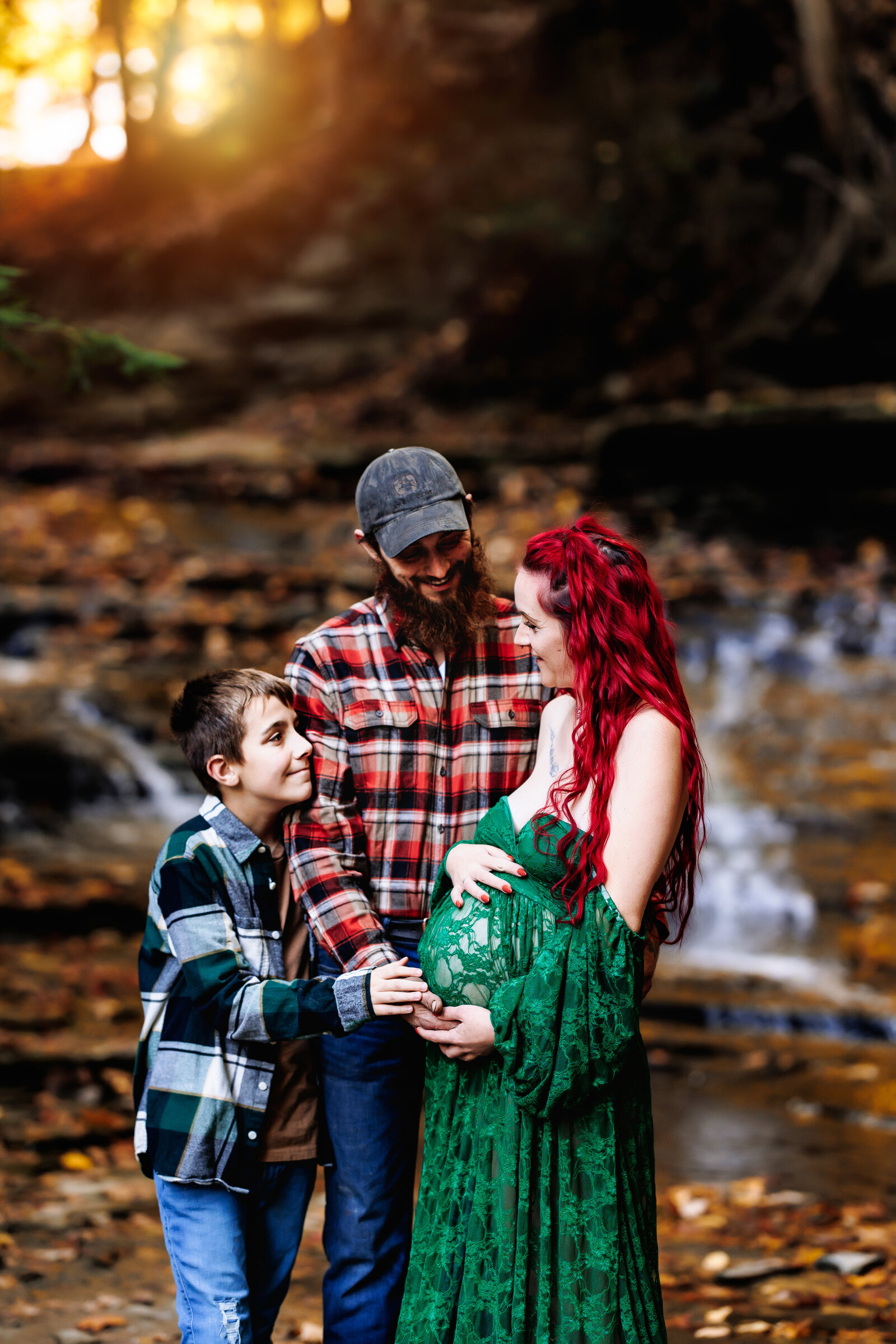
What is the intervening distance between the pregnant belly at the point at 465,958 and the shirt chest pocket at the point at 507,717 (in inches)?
20.2

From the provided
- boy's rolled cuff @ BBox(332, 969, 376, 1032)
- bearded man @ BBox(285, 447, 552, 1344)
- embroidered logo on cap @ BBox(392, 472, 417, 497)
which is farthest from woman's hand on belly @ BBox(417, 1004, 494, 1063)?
embroidered logo on cap @ BBox(392, 472, 417, 497)

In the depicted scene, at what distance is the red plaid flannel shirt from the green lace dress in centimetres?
37

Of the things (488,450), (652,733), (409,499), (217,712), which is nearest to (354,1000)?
(217,712)

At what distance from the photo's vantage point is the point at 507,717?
2.88m

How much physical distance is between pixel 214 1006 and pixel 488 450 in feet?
43.1

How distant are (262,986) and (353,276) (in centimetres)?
1772

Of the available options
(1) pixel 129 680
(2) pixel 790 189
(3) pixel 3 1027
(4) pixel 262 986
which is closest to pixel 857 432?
(2) pixel 790 189

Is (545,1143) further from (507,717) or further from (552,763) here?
(507,717)

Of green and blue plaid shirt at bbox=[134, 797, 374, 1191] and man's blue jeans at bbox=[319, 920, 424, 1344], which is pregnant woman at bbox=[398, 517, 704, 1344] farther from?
green and blue plaid shirt at bbox=[134, 797, 374, 1191]

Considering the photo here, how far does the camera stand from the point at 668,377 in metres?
15.8

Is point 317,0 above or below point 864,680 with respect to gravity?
above

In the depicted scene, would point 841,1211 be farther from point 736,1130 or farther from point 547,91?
point 547,91

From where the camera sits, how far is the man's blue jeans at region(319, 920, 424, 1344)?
2.74 m

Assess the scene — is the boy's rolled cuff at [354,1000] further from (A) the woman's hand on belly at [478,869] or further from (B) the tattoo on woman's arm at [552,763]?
(B) the tattoo on woman's arm at [552,763]
